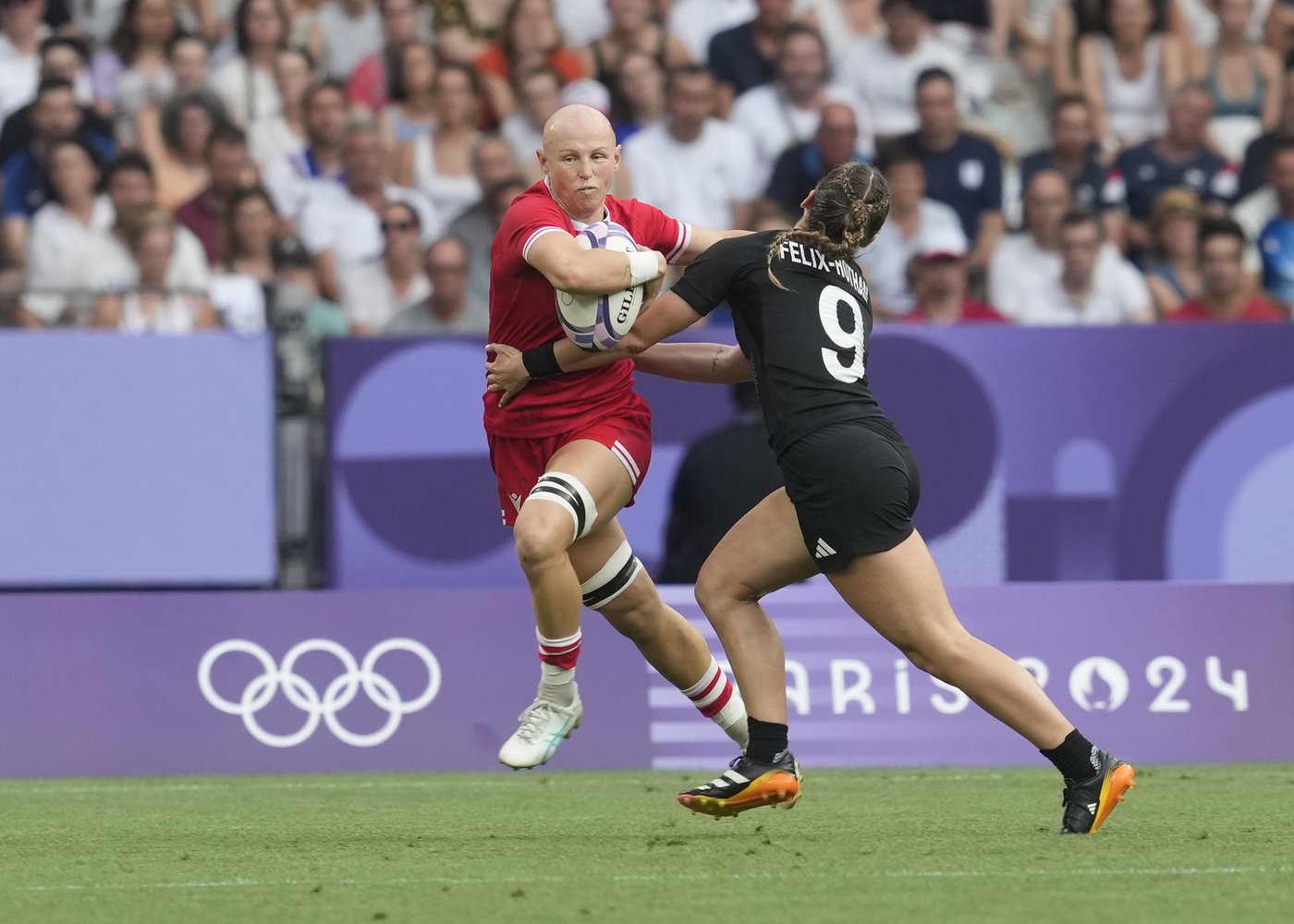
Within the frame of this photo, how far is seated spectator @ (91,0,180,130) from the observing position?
12.7 metres

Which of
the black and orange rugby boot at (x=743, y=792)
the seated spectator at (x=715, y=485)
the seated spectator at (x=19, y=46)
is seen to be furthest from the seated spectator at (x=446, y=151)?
the black and orange rugby boot at (x=743, y=792)

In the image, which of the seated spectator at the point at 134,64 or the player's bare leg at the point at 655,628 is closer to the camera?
the player's bare leg at the point at 655,628

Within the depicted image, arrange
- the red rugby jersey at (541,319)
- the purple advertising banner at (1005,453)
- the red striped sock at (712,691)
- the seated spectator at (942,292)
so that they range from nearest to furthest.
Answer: the red rugby jersey at (541,319) → the red striped sock at (712,691) → the purple advertising banner at (1005,453) → the seated spectator at (942,292)

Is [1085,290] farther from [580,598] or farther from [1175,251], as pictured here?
[580,598]

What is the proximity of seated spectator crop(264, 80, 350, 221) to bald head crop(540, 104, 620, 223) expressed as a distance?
5.84m

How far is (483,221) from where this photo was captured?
11703 mm

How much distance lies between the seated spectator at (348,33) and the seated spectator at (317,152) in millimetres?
833

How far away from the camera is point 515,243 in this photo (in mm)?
6738

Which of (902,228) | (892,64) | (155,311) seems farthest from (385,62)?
(902,228)

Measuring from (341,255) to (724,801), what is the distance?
20.5 feet

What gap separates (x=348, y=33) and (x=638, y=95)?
203 centimetres

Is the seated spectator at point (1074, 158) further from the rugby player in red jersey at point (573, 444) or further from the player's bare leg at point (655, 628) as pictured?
the player's bare leg at point (655, 628)

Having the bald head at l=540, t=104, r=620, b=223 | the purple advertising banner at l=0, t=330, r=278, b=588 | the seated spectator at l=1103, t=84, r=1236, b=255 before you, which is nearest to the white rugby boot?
the bald head at l=540, t=104, r=620, b=223

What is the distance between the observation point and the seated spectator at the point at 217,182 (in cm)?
1188
